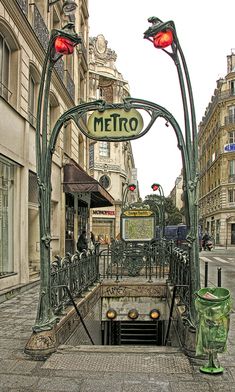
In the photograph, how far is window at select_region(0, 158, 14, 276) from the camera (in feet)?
34.8

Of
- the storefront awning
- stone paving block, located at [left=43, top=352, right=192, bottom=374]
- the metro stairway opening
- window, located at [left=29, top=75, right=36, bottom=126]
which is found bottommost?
the metro stairway opening

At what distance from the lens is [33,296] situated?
10227mm

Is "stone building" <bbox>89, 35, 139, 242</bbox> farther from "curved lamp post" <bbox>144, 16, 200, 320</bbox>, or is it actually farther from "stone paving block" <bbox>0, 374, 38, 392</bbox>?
"stone paving block" <bbox>0, 374, 38, 392</bbox>

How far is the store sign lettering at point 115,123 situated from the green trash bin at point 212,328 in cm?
251

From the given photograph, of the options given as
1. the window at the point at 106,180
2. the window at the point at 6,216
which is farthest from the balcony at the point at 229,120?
the window at the point at 6,216

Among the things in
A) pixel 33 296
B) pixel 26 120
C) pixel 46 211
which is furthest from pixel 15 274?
pixel 46 211

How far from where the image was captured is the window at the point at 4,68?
1070cm

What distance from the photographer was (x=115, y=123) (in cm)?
612

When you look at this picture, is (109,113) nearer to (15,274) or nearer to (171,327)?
(171,327)

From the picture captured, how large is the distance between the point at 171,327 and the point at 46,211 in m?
4.32

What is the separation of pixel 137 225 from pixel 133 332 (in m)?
4.31

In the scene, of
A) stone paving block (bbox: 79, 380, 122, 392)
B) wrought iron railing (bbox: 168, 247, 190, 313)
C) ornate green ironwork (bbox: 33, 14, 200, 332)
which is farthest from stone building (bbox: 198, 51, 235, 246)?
stone paving block (bbox: 79, 380, 122, 392)

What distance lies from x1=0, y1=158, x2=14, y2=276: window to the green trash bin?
21.3 ft

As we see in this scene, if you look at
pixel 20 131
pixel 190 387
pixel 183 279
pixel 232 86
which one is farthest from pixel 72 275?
pixel 232 86
